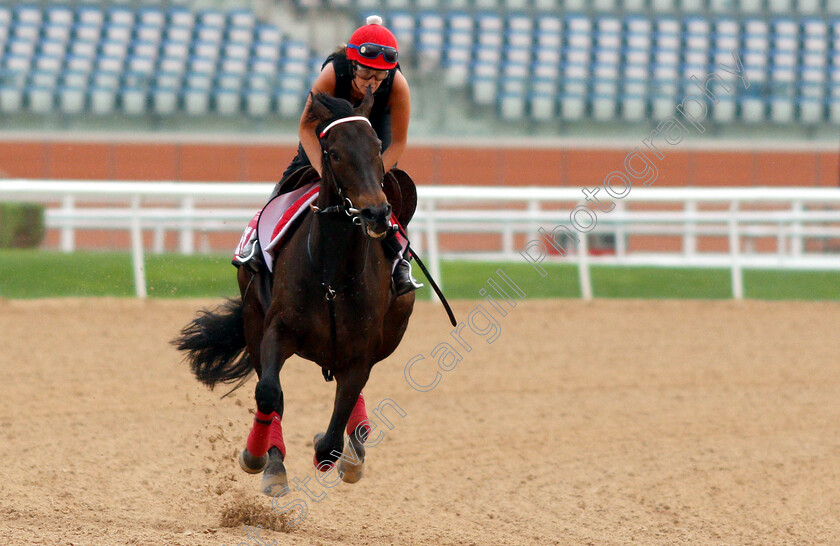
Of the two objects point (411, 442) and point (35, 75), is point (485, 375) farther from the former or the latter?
point (35, 75)

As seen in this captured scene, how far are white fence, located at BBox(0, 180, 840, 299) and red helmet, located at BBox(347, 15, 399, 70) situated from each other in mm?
3660

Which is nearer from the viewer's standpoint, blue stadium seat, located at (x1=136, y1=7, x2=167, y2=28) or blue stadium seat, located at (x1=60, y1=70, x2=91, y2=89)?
blue stadium seat, located at (x1=60, y1=70, x2=91, y2=89)

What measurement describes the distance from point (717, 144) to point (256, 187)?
12.1m

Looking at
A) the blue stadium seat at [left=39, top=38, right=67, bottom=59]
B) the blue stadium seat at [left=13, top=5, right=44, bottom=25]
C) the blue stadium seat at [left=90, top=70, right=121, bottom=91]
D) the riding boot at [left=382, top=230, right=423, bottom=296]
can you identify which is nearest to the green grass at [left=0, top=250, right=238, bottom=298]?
the riding boot at [left=382, top=230, right=423, bottom=296]

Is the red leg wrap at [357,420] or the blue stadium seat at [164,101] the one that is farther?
the blue stadium seat at [164,101]

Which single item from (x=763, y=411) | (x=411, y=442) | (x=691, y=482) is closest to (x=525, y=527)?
(x=691, y=482)

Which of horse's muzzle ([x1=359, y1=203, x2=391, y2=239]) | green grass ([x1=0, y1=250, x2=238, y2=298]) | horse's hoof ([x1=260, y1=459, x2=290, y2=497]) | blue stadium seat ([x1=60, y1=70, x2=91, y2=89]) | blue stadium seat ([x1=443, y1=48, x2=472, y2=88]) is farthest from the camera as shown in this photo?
blue stadium seat ([x1=443, y1=48, x2=472, y2=88])

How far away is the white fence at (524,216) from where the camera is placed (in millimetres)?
10828

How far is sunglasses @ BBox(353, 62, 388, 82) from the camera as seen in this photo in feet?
14.3

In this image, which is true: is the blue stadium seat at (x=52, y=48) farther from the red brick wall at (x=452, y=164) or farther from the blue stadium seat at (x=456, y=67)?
the blue stadium seat at (x=456, y=67)

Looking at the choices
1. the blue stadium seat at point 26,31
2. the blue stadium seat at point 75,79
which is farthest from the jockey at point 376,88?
the blue stadium seat at point 26,31

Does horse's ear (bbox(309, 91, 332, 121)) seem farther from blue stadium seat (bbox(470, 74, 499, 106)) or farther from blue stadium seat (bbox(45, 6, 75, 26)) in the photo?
blue stadium seat (bbox(45, 6, 75, 26))

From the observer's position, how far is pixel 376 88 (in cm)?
445

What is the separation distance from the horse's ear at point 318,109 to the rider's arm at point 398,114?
48cm
